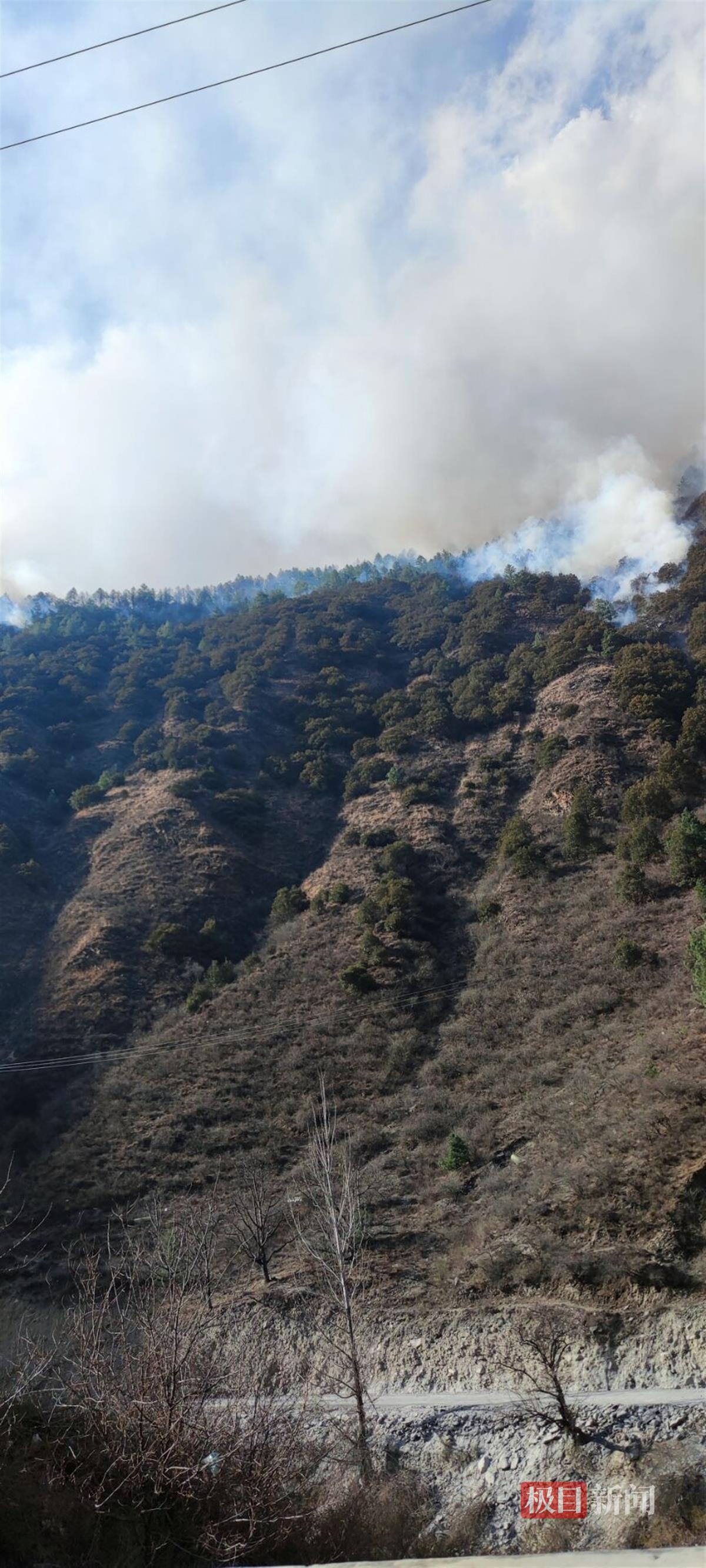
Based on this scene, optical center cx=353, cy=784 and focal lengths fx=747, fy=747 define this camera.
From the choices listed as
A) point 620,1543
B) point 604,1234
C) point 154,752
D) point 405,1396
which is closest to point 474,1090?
point 604,1234

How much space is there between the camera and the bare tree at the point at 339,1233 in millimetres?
14633

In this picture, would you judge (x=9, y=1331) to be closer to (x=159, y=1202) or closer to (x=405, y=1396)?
(x=159, y=1202)

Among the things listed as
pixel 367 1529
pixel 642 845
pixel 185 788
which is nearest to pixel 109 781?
pixel 185 788

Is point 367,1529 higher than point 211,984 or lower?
lower

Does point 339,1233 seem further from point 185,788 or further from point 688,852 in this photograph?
point 185,788

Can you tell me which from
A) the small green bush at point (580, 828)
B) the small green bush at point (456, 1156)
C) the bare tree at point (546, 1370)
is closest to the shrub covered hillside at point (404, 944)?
the small green bush at point (456, 1156)

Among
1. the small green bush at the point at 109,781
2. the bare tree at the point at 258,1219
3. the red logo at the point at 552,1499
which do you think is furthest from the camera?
the small green bush at the point at 109,781

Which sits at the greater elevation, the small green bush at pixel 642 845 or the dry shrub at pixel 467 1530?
the small green bush at pixel 642 845

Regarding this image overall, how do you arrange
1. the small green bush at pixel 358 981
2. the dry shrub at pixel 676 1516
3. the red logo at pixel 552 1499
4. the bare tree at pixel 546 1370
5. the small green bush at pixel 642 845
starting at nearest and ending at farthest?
the dry shrub at pixel 676 1516, the red logo at pixel 552 1499, the bare tree at pixel 546 1370, the small green bush at pixel 358 981, the small green bush at pixel 642 845

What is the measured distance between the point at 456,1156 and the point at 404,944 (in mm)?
14050

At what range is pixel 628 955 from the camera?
95.4ft

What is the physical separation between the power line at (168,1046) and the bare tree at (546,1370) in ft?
55.5

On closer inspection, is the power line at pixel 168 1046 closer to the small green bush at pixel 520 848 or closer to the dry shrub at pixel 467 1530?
the small green bush at pixel 520 848

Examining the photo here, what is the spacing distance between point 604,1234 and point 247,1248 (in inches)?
395
